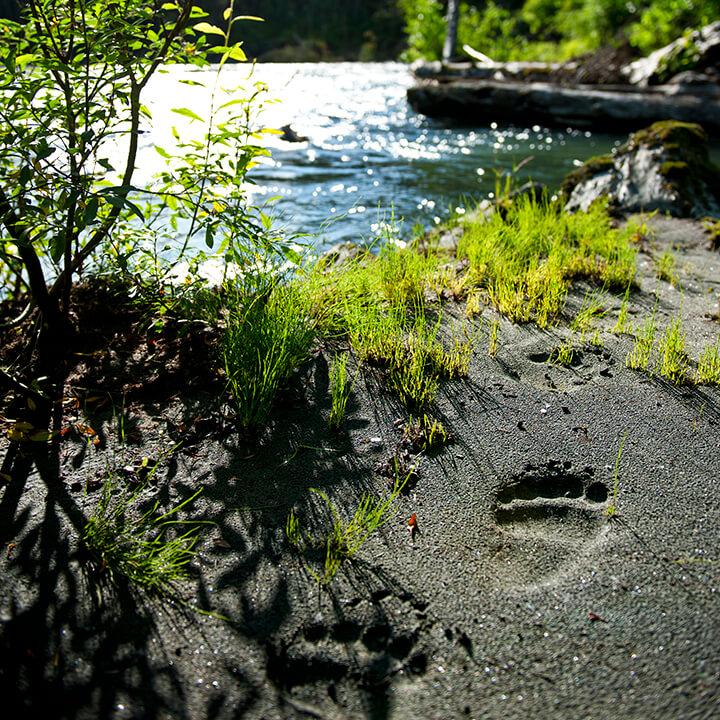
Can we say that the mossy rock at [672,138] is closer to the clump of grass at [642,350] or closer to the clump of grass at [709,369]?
the clump of grass at [642,350]

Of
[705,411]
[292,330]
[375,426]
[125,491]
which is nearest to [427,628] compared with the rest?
[375,426]

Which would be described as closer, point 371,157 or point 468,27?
point 371,157

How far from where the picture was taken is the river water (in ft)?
22.7

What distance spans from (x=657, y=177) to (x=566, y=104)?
6.82m

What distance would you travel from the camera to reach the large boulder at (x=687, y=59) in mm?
12055

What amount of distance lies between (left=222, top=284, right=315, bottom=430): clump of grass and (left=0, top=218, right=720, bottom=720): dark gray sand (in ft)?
0.50

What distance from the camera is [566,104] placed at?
11953mm

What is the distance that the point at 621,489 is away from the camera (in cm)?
247

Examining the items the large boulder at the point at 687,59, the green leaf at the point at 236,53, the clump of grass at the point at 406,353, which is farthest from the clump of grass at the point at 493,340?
the large boulder at the point at 687,59

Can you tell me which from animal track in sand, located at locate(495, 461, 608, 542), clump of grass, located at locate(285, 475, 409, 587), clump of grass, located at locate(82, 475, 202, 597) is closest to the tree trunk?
animal track in sand, located at locate(495, 461, 608, 542)

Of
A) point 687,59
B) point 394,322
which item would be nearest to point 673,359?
point 394,322

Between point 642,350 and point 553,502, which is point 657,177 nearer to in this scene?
point 642,350

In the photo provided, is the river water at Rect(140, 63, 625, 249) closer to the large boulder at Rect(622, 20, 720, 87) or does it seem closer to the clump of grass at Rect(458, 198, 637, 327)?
the clump of grass at Rect(458, 198, 637, 327)

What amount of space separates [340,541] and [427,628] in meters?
0.41
